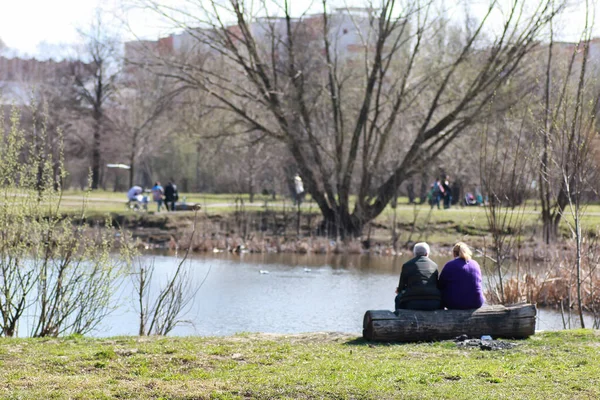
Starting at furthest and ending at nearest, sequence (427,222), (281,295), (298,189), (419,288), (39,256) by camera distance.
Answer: (298,189) < (427,222) < (281,295) < (39,256) < (419,288)

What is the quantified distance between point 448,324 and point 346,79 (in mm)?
22408

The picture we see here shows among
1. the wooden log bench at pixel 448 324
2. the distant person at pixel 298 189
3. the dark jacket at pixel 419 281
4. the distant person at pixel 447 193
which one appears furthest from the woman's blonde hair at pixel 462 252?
the distant person at pixel 447 193

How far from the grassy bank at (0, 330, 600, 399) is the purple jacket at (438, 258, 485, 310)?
0.85 m

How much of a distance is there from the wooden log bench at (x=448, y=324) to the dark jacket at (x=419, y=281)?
286 millimetres

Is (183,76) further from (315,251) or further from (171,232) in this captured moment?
(315,251)

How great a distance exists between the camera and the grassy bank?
716 cm

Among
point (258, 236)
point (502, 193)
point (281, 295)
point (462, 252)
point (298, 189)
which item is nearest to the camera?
point (462, 252)

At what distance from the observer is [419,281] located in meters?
10.6

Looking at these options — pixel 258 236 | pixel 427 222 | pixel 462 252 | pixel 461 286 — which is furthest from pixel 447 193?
pixel 461 286

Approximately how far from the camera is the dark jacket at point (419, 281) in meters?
10.6

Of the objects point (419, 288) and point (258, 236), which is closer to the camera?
point (419, 288)

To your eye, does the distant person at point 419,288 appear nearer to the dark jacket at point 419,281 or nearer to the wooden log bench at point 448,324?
the dark jacket at point 419,281

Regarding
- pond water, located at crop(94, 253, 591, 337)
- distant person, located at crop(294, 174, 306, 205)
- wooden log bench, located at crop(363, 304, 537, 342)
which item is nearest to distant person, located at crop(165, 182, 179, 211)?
distant person, located at crop(294, 174, 306, 205)

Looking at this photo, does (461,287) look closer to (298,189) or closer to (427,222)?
(427,222)
